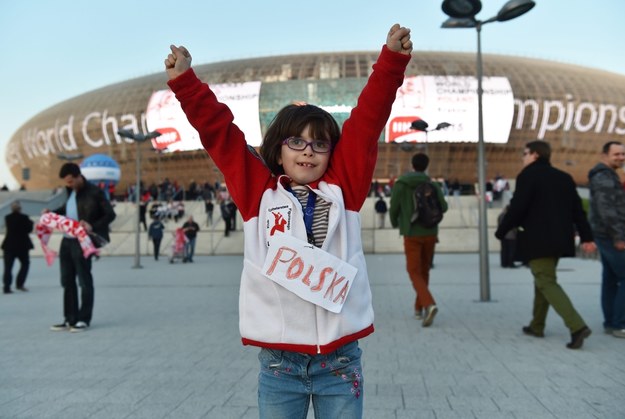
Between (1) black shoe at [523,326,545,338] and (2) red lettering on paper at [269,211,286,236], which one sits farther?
(1) black shoe at [523,326,545,338]

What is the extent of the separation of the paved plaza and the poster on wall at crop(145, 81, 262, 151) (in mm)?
37048

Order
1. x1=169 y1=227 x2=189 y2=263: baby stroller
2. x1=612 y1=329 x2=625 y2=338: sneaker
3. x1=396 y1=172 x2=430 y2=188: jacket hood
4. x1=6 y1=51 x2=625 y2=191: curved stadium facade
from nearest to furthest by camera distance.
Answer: x1=612 y1=329 x2=625 y2=338: sneaker → x1=396 y1=172 x2=430 y2=188: jacket hood → x1=169 y1=227 x2=189 y2=263: baby stroller → x1=6 y1=51 x2=625 y2=191: curved stadium facade

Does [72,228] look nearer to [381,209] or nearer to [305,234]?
[305,234]

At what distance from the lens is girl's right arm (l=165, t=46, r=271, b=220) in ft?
6.88

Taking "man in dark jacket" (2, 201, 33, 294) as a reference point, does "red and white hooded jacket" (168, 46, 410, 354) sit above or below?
above

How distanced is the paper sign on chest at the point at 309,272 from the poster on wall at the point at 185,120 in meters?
43.4

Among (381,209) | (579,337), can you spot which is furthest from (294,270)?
(381,209)

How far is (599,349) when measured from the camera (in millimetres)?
5473

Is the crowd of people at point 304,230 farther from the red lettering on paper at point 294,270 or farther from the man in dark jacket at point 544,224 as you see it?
the man in dark jacket at point 544,224

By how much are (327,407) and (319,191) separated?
63cm

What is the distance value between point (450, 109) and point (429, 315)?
3916 cm

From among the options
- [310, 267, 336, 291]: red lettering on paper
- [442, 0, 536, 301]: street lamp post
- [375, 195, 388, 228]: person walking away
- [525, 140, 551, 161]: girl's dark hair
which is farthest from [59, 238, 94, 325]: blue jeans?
[375, 195, 388, 228]: person walking away

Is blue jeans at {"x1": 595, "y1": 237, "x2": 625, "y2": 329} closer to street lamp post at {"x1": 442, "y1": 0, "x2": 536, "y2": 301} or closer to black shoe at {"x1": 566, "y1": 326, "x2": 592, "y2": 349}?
black shoe at {"x1": 566, "y1": 326, "x2": 592, "y2": 349}

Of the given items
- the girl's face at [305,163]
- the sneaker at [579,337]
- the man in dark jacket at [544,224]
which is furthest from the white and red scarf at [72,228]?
the girl's face at [305,163]
